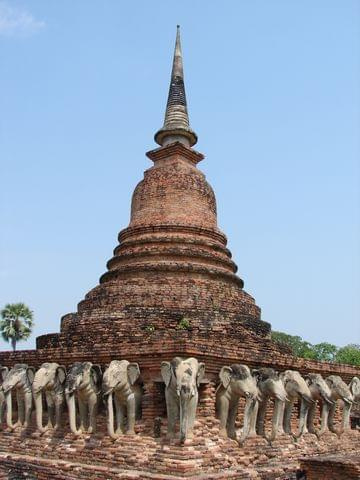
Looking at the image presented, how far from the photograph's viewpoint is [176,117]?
18859 millimetres

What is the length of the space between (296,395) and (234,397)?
174 cm

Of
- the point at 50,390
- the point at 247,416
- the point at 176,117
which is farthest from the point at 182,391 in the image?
the point at 176,117

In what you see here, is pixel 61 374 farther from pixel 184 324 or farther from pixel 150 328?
pixel 184 324

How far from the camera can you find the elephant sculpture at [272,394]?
1084 cm

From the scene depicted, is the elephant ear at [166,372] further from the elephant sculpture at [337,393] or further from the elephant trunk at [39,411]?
the elephant sculpture at [337,393]

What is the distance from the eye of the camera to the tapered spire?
18.5 metres

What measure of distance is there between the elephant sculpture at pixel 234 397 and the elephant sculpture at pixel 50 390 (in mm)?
3431

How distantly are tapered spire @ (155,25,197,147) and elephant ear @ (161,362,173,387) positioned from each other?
10183 mm

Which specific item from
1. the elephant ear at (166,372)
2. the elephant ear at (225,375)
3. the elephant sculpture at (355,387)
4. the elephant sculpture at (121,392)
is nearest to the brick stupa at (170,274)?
the elephant ear at (166,372)

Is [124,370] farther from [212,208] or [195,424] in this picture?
[212,208]

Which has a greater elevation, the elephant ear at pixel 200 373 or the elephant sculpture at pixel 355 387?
the elephant ear at pixel 200 373

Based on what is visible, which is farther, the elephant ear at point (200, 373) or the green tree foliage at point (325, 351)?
the green tree foliage at point (325, 351)

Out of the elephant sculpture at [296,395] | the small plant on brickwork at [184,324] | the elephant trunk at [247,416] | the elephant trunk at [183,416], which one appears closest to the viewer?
the elephant trunk at [183,416]

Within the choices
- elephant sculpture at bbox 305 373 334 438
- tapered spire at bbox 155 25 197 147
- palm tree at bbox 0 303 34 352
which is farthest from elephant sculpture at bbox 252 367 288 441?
palm tree at bbox 0 303 34 352
